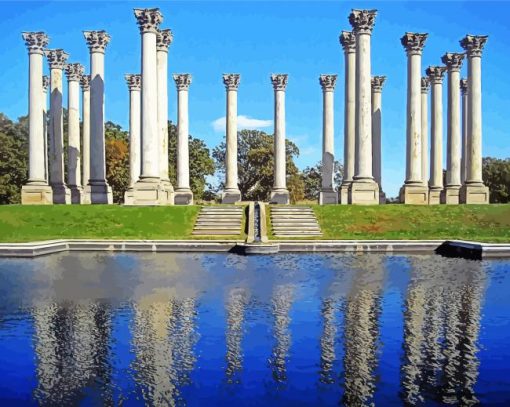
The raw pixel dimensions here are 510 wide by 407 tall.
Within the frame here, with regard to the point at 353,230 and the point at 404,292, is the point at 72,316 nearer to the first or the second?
the point at 404,292

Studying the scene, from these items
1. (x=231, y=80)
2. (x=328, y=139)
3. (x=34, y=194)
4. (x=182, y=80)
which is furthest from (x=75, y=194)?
(x=328, y=139)

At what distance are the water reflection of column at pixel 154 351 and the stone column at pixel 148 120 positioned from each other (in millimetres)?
36228

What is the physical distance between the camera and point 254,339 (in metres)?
14.1

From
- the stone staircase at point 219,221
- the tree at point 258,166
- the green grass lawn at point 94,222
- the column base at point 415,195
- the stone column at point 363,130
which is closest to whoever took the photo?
the green grass lawn at point 94,222

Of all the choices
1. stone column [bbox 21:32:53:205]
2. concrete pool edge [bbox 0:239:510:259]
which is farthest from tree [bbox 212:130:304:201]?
concrete pool edge [bbox 0:239:510:259]

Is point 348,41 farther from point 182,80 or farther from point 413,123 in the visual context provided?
point 182,80

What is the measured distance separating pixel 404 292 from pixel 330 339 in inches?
305

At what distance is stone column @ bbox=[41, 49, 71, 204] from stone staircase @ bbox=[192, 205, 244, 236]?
22665 mm

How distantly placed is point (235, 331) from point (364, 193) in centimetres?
4249

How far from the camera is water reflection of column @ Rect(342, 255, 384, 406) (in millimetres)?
10570

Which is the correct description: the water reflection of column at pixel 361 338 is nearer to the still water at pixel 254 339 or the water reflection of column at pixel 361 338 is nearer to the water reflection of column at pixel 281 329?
the still water at pixel 254 339

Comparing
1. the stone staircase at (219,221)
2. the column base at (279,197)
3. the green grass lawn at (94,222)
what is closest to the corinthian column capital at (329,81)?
the column base at (279,197)

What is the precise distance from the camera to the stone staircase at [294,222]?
46250 mm

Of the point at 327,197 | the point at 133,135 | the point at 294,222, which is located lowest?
the point at 294,222
